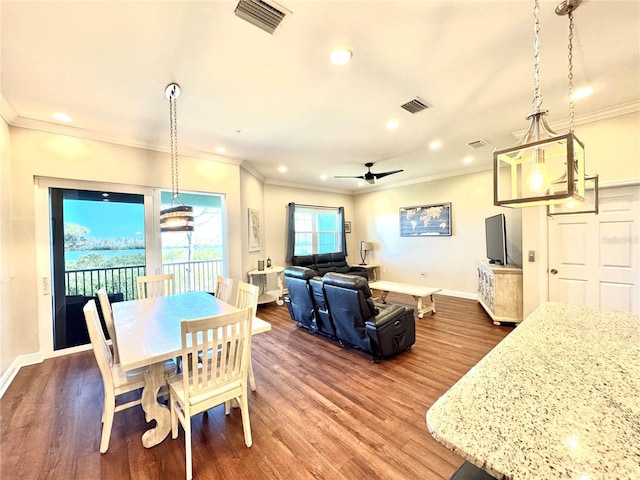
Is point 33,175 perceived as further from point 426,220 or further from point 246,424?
point 426,220

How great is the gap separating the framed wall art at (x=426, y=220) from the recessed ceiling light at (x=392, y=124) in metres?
3.28

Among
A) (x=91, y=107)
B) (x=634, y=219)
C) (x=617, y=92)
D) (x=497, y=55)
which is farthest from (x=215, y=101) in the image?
(x=634, y=219)

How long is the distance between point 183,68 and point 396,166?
431 centimetres

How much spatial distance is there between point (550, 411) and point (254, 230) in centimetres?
524

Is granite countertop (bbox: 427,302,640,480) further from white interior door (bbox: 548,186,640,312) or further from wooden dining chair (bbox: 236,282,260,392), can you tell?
white interior door (bbox: 548,186,640,312)

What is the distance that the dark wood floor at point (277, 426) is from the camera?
171cm

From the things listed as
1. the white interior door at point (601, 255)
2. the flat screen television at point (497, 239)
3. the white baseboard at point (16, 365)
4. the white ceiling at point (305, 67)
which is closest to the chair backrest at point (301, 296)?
the white ceiling at point (305, 67)

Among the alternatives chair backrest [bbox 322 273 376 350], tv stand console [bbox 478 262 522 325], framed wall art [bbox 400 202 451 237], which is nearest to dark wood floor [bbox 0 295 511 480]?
chair backrest [bbox 322 273 376 350]

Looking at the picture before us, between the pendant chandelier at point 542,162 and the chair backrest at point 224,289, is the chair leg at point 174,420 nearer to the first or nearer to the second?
the chair backrest at point 224,289

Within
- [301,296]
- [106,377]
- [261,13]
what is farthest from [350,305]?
[261,13]

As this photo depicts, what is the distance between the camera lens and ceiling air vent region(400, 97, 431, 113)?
2854 mm

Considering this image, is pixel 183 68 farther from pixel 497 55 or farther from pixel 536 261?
pixel 536 261

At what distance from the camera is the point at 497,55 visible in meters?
2.14

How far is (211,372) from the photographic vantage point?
5.81 ft
